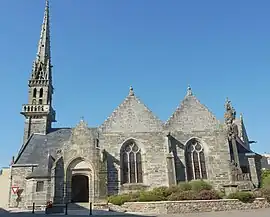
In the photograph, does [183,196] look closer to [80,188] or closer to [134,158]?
[134,158]

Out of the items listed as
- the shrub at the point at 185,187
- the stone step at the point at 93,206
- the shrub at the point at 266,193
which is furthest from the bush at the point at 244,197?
the stone step at the point at 93,206

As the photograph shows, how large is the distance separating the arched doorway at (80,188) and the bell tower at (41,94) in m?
9.99

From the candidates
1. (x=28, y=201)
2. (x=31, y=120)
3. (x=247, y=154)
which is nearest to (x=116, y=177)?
(x=28, y=201)

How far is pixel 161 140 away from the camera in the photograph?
21984 millimetres

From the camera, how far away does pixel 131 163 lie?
21.5 m

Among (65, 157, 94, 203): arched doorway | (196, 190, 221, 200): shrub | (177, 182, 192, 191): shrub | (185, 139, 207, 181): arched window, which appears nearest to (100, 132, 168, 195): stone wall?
(65, 157, 94, 203): arched doorway

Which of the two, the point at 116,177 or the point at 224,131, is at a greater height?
the point at 224,131

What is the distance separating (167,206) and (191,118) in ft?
35.4

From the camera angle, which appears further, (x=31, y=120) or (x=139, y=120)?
(x=31, y=120)

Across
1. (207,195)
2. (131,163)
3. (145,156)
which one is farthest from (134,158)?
(207,195)

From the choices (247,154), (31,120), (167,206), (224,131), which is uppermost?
A: (31,120)

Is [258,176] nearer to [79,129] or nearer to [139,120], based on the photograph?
[139,120]

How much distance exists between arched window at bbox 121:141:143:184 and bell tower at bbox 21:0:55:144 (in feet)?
39.5

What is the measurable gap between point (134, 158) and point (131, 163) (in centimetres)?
46
